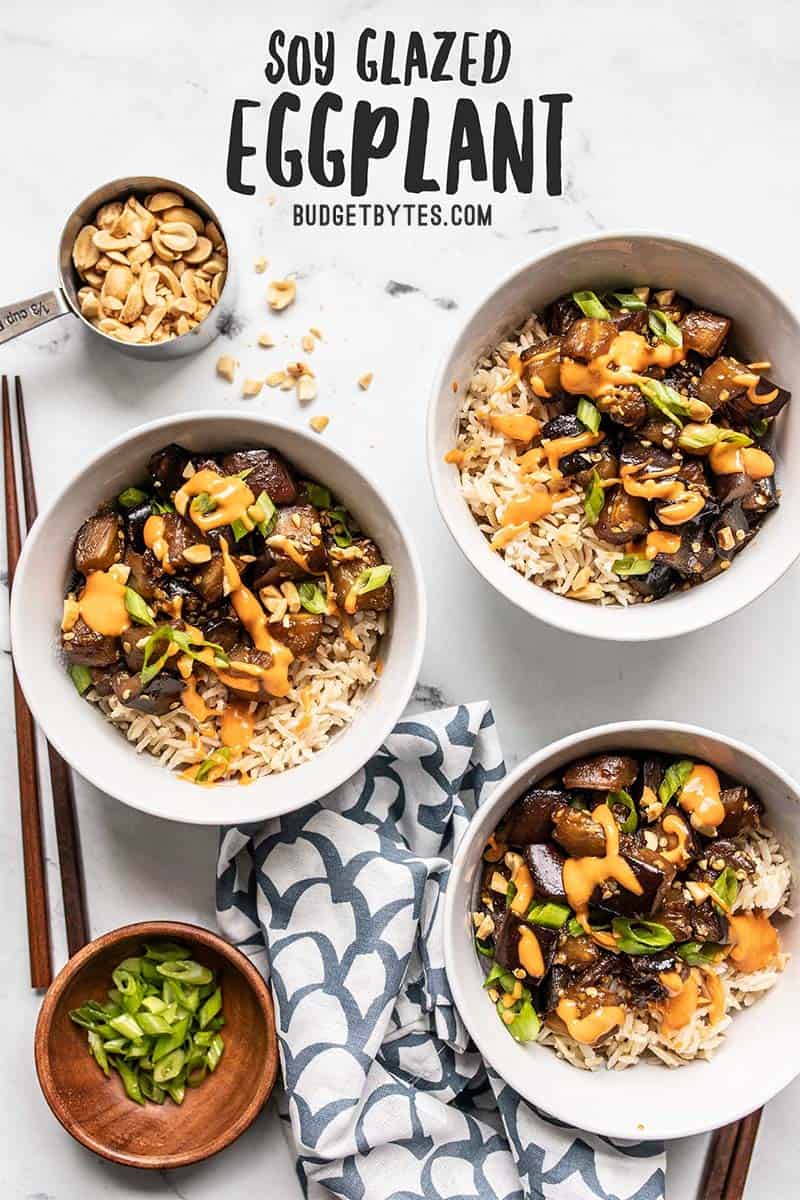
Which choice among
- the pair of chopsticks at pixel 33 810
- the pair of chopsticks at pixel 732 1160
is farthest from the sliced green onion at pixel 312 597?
the pair of chopsticks at pixel 732 1160

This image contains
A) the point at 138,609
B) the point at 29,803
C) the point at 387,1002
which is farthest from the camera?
the point at 29,803

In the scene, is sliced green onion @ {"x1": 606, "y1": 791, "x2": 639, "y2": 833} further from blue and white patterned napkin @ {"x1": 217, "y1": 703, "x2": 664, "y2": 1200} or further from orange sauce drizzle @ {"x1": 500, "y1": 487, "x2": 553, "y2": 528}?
orange sauce drizzle @ {"x1": 500, "y1": 487, "x2": 553, "y2": 528}

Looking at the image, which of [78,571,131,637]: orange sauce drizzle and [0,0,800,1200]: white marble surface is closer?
[78,571,131,637]: orange sauce drizzle

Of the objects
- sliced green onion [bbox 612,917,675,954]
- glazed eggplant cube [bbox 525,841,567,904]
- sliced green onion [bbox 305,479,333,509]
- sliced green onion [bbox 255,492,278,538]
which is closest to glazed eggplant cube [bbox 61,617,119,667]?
sliced green onion [bbox 255,492,278,538]

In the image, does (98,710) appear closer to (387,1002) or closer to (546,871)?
(387,1002)

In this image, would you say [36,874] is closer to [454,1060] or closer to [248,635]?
[248,635]

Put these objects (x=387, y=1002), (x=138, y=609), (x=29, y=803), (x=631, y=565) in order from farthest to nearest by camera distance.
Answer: (x=29, y=803)
(x=387, y=1002)
(x=631, y=565)
(x=138, y=609)

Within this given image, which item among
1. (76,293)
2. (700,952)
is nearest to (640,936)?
(700,952)

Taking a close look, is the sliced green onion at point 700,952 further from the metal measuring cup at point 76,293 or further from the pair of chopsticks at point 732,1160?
the metal measuring cup at point 76,293
